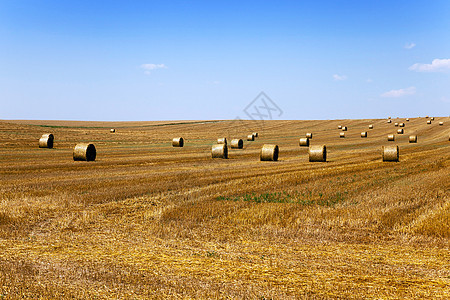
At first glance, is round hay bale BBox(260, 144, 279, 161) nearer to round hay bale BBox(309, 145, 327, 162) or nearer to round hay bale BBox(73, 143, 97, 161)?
round hay bale BBox(309, 145, 327, 162)

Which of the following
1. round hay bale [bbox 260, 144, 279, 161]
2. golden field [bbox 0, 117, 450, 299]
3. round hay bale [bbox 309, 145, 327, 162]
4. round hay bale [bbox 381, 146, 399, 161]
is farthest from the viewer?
round hay bale [bbox 260, 144, 279, 161]

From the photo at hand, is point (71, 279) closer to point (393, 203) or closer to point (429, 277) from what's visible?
point (429, 277)

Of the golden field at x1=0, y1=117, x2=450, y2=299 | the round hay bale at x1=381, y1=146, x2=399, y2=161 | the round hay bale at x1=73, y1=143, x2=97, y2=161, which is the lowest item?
the golden field at x1=0, y1=117, x2=450, y2=299

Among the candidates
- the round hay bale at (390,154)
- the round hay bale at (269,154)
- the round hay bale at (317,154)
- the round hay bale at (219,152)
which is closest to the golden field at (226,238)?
the round hay bale at (390,154)

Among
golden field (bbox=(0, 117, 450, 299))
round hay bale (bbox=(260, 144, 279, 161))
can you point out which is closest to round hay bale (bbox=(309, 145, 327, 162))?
round hay bale (bbox=(260, 144, 279, 161))

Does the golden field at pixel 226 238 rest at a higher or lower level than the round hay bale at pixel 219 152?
lower

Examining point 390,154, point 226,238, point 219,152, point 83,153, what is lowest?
point 226,238

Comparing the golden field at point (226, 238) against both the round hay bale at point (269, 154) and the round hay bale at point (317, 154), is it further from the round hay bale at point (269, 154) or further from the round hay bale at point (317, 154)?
the round hay bale at point (269, 154)

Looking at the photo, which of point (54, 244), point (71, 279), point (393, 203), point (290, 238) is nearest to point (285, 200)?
point (393, 203)

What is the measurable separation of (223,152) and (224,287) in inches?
922

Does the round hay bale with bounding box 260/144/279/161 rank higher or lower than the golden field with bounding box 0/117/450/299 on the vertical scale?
higher

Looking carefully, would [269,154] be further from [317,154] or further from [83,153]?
[83,153]

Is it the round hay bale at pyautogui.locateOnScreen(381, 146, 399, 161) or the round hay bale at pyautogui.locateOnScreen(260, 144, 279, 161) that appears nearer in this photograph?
the round hay bale at pyautogui.locateOnScreen(381, 146, 399, 161)

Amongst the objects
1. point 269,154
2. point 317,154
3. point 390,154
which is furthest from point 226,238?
point 390,154
